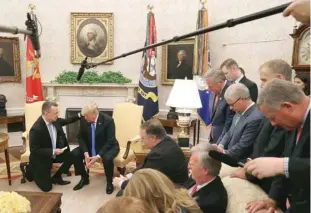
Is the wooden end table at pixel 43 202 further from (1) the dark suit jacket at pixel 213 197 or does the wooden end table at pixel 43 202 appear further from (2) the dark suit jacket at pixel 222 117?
(2) the dark suit jacket at pixel 222 117

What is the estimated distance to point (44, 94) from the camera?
6398 mm

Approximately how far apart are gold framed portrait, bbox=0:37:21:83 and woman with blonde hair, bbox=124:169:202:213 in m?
5.66

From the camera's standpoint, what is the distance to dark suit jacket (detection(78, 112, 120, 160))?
4.14m

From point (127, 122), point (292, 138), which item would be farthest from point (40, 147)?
point (292, 138)

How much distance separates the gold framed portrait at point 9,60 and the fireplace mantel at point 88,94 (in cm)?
71

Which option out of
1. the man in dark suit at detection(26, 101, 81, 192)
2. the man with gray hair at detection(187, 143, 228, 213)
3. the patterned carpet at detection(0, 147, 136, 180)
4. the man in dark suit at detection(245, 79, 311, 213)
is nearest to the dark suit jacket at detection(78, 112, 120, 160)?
the man in dark suit at detection(26, 101, 81, 192)

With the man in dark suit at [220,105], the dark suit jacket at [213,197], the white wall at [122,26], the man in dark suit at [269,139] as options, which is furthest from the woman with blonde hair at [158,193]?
the white wall at [122,26]

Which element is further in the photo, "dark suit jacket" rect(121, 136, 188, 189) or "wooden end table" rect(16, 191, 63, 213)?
"dark suit jacket" rect(121, 136, 188, 189)

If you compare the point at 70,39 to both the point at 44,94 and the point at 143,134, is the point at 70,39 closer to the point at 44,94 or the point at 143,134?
the point at 44,94

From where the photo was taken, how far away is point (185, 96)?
12.2ft

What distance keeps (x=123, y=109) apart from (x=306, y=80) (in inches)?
106

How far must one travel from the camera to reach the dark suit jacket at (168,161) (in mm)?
2695

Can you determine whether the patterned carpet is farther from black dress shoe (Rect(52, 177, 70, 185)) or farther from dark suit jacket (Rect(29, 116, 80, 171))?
dark suit jacket (Rect(29, 116, 80, 171))

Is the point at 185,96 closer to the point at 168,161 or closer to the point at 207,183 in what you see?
the point at 168,161
